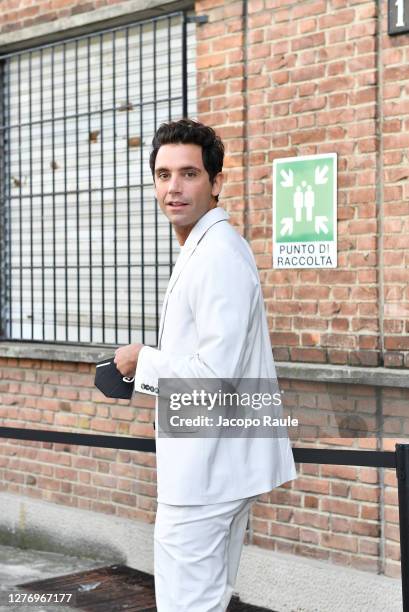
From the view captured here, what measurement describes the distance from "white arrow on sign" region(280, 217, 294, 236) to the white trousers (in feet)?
10.0

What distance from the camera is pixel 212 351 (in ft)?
9.78

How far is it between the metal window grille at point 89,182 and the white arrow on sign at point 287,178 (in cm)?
100

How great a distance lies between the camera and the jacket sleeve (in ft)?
9.81

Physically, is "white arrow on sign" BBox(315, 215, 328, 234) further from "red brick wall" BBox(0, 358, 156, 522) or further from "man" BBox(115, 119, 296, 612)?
"man" BBox(115, 119, 296, 612)

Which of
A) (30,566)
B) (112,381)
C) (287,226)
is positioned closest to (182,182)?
(112,381)

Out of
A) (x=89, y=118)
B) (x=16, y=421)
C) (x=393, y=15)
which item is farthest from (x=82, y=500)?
(x=393, y=15)

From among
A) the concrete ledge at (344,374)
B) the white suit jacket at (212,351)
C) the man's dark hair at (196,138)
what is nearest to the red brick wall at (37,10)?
the concrete ledge at (344,374)

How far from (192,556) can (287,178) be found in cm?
331

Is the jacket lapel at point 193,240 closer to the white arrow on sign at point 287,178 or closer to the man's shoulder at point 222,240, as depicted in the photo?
the man's shoulder at point 222,240

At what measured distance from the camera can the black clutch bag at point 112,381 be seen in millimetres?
3232

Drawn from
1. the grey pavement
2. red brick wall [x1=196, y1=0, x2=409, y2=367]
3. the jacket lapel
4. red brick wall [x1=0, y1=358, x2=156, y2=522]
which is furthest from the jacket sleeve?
red brick wall [x1=0, y1=358, x2=156, y2=522]

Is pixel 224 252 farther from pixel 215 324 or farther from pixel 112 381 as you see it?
pixel 112 381

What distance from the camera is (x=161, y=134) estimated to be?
10.7 feet

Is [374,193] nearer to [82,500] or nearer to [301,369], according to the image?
[301,369]
